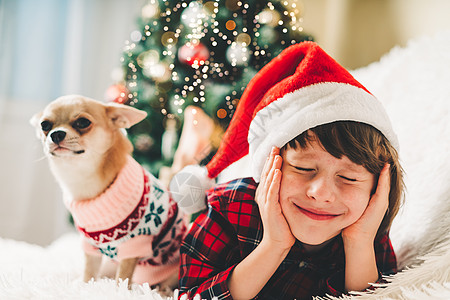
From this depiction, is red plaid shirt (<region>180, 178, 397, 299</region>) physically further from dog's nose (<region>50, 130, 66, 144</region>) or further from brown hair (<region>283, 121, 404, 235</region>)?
dog's nose (<region>50, 130, 66, 144</region>)

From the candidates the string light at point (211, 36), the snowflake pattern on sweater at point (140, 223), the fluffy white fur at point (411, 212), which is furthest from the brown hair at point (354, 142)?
the string light at point (211, 36)

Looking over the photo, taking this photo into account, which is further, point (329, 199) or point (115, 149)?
point (115, 149)

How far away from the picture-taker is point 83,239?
0.91 meters

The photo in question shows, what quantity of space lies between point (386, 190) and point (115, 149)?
61 centimetres

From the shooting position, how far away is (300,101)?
0.64 metres

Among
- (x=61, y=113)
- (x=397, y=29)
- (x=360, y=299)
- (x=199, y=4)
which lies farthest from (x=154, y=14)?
(x=397, y=29)

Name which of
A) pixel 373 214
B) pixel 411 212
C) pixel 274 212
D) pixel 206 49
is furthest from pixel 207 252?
pixel 206 49

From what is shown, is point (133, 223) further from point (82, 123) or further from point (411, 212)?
point (411, 212)

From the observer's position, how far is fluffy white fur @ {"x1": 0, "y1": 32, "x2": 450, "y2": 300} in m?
0.61

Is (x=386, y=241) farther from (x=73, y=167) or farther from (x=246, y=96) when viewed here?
(x=73, y=167)

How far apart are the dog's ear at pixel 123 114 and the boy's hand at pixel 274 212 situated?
1.27ft

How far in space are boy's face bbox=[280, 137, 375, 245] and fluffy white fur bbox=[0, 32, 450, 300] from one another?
131 millimetres

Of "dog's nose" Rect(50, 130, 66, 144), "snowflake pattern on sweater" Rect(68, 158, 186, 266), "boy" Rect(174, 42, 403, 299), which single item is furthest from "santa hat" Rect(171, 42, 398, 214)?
"dog's nose" Rect(50, 130, 66, 144)

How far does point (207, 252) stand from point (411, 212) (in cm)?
46
